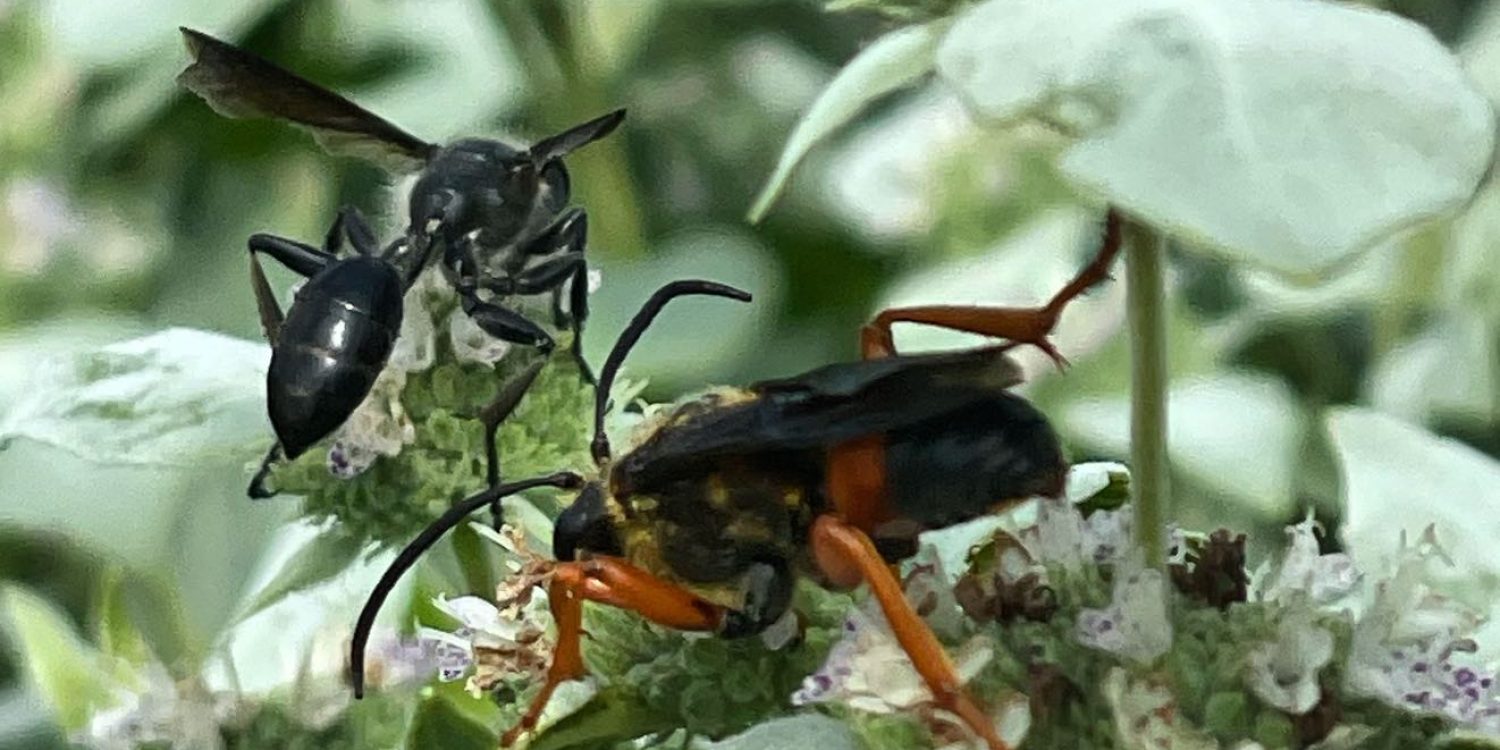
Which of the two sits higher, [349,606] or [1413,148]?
[1413,148]

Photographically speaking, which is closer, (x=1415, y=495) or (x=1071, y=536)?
(x=1071, y=536)

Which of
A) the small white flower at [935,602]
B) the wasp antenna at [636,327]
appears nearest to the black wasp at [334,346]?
the wasp antenna at [636,327]

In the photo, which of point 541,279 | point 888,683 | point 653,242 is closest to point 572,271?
point 541,279

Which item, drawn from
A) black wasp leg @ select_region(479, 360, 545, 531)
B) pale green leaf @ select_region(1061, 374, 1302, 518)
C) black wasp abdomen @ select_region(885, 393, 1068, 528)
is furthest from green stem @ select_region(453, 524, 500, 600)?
pale green leaf @ select_region(1061, 374, 1302, 518)

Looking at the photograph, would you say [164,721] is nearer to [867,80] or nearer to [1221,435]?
[867,80]

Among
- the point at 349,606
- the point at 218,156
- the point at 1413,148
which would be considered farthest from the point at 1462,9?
the point at 1413,148

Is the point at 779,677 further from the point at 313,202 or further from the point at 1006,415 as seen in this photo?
the point at 313,202

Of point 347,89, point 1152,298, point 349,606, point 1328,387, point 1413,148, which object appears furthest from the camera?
point 347,89

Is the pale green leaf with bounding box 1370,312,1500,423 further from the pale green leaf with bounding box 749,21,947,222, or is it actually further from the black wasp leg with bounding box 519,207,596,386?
the pale green leaf with bounding box 749,21,947,222
